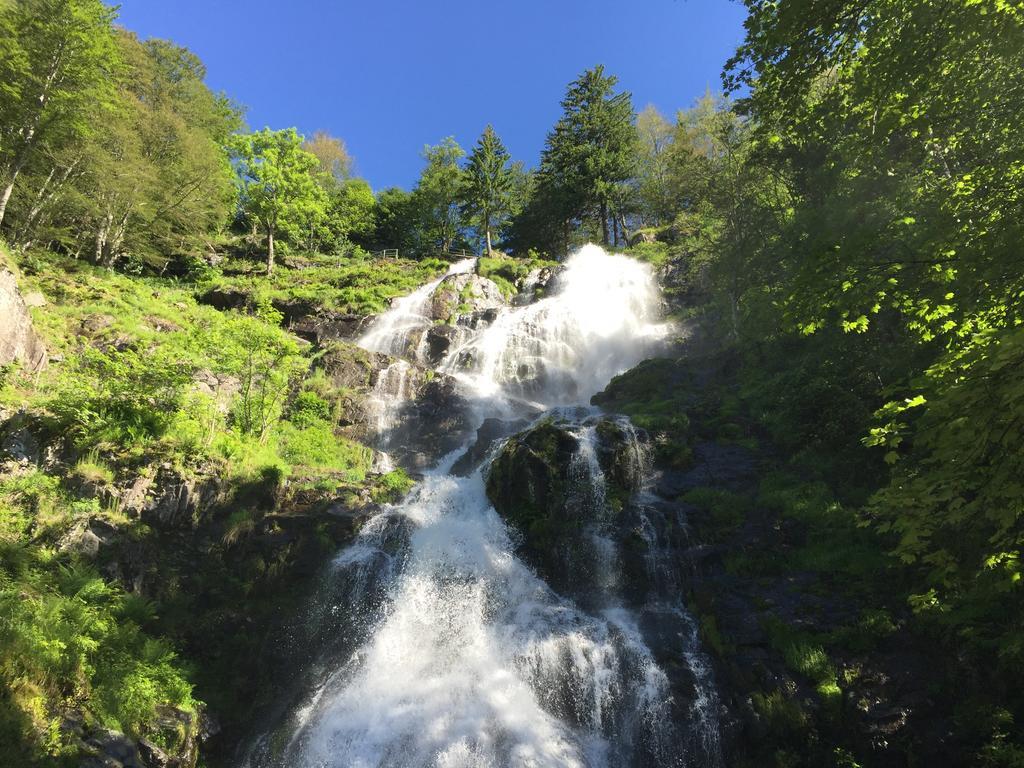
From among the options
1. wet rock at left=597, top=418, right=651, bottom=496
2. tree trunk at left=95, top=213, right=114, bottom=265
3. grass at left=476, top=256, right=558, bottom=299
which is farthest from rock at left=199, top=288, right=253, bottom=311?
wet rock at left=597, top=418, right=651, bottom=496

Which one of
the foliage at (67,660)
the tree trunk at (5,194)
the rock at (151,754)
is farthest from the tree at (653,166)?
the rock at (151,754)

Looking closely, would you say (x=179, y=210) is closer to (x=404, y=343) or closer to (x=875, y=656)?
(x=404, y=343)

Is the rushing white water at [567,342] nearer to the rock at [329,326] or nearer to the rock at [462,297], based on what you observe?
the rock at [462,297]

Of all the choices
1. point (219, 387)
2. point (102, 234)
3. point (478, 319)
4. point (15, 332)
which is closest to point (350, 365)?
point (219, 387)

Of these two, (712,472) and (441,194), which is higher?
(441,194)

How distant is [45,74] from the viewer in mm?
19656

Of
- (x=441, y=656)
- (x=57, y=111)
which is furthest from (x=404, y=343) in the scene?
(x=441, y=656)

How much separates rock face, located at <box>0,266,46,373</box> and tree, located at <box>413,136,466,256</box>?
33416mm

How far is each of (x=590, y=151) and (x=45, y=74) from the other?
103ft

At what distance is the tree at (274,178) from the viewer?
34344mm

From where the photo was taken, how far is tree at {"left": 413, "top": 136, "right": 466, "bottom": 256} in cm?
4472

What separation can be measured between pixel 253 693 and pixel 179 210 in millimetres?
26579

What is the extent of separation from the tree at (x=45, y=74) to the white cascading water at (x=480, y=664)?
1992cm

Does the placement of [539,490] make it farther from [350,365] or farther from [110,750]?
[350,365]
